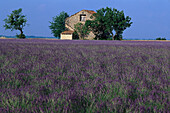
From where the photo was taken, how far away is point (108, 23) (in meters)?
47.8

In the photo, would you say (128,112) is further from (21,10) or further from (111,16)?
(21,10)

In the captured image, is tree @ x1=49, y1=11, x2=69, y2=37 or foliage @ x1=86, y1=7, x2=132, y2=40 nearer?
foliage @ x1=86, y1=7, x2=132, y2=40

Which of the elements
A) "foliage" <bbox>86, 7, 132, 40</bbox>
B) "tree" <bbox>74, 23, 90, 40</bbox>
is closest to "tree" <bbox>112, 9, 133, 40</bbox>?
"foliage" <bbox>86, 7, 132, 40</bbox>

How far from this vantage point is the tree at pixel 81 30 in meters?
50.6

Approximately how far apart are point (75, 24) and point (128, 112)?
5409 centimetres

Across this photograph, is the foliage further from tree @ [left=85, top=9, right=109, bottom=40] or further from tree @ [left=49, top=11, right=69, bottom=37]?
tree @ [left=49, top=11, right=69, bottom=37]

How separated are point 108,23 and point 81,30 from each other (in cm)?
807

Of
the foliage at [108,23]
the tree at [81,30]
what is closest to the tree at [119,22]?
the foliage at [108,23]

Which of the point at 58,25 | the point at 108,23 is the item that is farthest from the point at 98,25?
the point at 58,25

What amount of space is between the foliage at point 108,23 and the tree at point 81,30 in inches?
55.2

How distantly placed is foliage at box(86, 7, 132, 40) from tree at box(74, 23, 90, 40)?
1.40 metres

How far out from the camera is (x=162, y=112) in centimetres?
180

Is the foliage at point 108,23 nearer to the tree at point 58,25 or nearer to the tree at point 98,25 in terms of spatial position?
the tree at point 98,25

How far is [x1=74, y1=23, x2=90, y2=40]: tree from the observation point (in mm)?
50581
